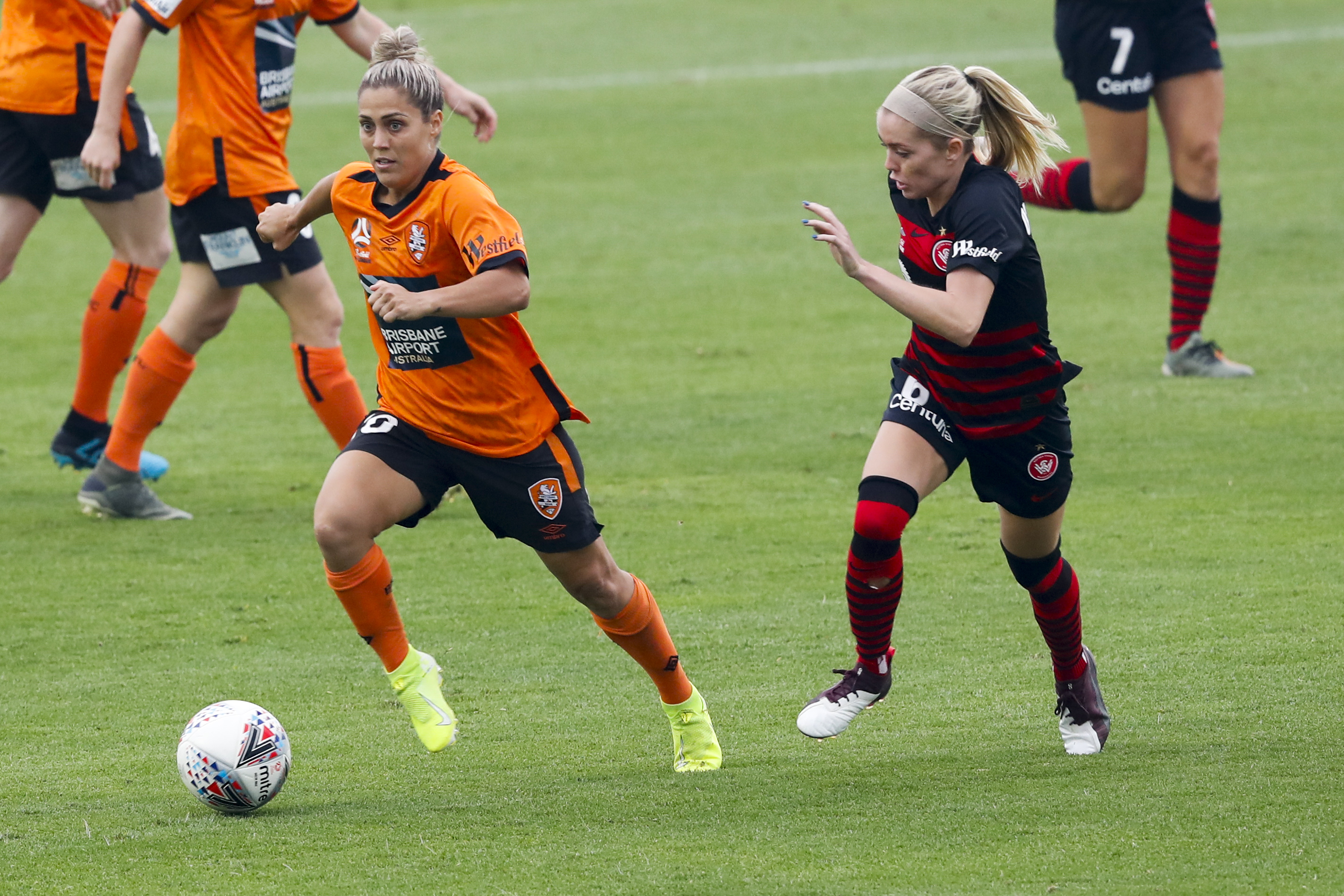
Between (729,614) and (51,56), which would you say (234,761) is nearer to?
(729,614)

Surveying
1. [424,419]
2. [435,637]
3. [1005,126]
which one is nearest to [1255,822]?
[1005,126]

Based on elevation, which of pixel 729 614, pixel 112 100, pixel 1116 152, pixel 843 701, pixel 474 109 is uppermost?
pixel 474 109

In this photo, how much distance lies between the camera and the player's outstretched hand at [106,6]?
7.16m

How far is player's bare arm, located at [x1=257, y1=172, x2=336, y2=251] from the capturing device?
4.91 metres

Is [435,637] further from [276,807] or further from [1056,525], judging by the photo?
[1056,525]

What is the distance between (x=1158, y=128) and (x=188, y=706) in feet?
41.1

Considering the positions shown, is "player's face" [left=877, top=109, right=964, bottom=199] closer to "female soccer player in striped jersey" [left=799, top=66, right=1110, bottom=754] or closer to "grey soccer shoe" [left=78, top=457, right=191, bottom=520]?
"female soccer player in striped jersey" [left=799, top=66, right=1110, bottom=754]

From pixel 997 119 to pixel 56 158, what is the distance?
4431 mm

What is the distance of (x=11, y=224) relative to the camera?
7.42 meters

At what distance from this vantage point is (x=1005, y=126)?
4617 millimetres

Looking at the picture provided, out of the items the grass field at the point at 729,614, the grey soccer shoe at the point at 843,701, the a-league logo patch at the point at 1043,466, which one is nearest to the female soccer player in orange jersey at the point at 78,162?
the grass field at the point at 729,614

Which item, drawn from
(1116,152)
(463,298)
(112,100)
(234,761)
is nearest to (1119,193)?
(1116,152)

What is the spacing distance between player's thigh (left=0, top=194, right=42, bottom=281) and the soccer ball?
3.68 m

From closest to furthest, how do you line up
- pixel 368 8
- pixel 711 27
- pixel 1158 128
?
1. pixel 1158 128
2. pixel 711 27
3. pixel 368 8
